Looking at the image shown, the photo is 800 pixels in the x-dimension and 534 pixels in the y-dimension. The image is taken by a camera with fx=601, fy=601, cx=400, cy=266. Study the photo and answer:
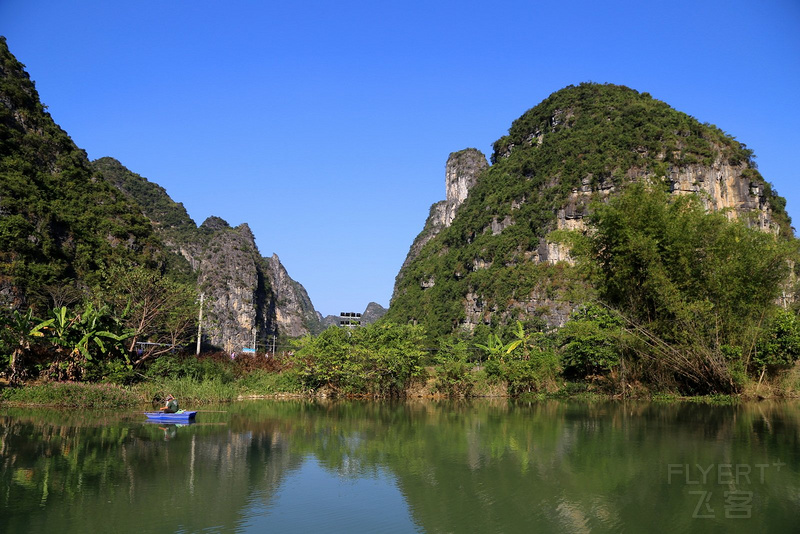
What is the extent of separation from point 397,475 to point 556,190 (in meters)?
68.9

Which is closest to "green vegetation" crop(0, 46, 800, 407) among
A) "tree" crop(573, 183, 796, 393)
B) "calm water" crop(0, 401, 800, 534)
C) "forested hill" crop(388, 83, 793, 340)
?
"tree" crop(573, 183, 796, 393)

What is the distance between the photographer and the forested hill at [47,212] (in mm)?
31406

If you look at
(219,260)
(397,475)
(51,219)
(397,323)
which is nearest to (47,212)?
(51,219)

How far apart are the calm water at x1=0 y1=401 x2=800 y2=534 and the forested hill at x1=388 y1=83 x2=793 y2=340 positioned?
46264 mm

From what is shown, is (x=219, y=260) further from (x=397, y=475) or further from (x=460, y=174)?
(x=397, y=475)

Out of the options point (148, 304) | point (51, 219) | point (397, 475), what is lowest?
point (397, 475)

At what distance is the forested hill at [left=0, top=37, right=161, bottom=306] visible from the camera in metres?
31.4

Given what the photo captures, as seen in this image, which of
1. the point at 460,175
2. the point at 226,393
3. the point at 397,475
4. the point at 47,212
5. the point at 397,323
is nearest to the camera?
the point at 397,475

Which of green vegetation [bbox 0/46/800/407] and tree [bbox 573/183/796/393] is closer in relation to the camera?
tree [bbox 573/183/796/393]

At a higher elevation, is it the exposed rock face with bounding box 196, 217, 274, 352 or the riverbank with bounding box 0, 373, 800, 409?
the exposed rock face with bounding box 196, 217, 274, 352

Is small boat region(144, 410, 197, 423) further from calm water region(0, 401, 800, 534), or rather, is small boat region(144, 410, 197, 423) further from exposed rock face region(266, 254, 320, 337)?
exposed rock face region(266, 254, 320, 337)

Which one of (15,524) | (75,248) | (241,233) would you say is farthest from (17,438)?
(241,233)

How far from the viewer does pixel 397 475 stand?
997cm

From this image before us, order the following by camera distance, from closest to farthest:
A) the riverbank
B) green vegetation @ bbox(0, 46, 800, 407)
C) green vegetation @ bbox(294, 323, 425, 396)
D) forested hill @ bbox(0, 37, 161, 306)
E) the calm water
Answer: the calm water
the riverbank
green vegetation @ bbox(0, 46, 800, 407)
green vegetation @ bbox(294, 323, 425, 396)
forested hill @ bbox(0, 37, 161, 306)
